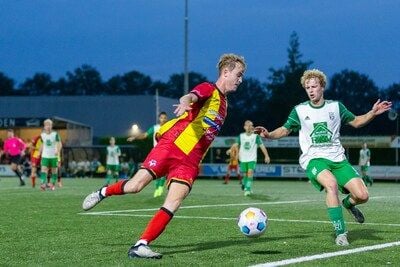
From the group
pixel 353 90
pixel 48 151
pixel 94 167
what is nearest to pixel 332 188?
pixel 48 151

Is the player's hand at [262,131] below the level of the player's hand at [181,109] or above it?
below

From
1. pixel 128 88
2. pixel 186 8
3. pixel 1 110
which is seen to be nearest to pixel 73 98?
pixel 1 110

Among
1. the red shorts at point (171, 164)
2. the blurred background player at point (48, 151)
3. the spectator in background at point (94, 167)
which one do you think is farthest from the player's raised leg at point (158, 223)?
the spectator in background at point (94, 167)

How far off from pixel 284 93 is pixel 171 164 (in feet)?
290

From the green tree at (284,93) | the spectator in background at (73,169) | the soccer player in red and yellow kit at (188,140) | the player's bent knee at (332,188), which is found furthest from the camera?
the green tree at (284,93)

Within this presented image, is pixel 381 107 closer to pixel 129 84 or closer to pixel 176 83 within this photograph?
pixel 176 83

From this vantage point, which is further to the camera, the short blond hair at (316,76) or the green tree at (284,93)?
the green tree at (284,93)

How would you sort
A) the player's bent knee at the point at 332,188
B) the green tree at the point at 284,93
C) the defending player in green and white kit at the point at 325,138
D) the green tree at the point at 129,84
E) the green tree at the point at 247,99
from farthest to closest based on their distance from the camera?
the green tree at the point at 129,84, the green tree at the point at 247,99, the green tree at the point at 284,93, the defending player in green and white kit at the point at 325,138, the player's bent knee at the point at 332,188

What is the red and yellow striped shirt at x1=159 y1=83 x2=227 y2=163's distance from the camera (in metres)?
8.64

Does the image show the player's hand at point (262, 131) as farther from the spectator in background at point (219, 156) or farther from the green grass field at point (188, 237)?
the spectator in background at point (219, 156)

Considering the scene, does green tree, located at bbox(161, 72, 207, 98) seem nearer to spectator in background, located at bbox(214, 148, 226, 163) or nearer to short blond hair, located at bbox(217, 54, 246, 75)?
spectator in background, located at bbox(214, 148, 226, 163)

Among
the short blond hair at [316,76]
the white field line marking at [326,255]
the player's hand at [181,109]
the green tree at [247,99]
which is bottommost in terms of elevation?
the white field line marking at [326,255]

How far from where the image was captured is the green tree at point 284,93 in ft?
307

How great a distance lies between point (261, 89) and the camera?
12538cm
